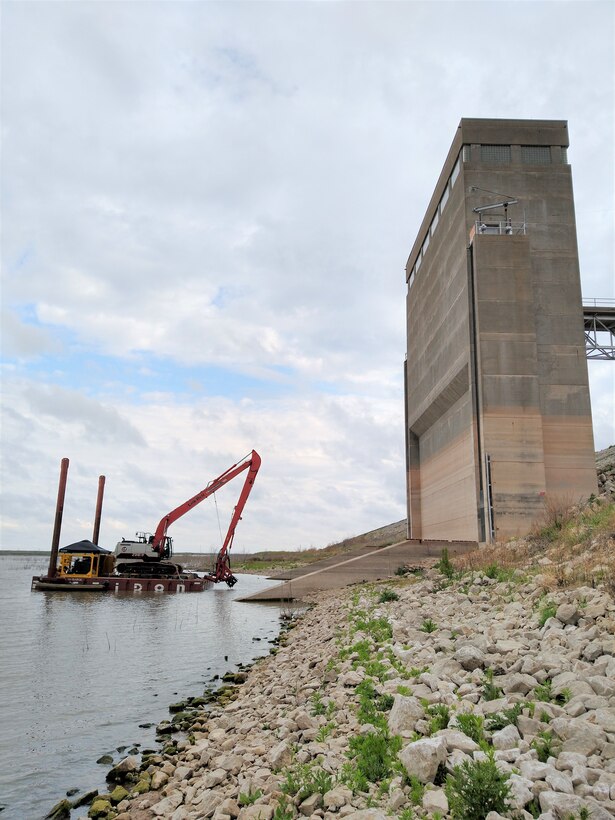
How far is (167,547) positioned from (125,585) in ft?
14.0

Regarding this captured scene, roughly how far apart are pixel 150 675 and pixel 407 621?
6960 mm

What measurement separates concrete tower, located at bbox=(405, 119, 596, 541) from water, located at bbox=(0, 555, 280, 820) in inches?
496

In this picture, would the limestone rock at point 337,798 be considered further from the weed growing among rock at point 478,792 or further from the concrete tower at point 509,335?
the concrete tower at point 509,335

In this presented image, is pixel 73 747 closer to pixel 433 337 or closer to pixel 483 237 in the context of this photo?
pixel 483 237

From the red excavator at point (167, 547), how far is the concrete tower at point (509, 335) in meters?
15.2

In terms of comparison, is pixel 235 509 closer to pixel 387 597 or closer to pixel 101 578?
pixel 101 578

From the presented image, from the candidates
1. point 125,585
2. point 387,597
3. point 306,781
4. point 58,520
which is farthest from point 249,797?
point 58,520

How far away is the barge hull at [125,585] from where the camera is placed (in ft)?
140

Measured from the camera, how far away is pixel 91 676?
15.2m

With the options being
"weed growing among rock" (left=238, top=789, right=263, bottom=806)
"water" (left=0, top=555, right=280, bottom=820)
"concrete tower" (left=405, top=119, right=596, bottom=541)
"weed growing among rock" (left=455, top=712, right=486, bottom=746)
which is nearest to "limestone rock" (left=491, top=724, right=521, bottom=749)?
"weed growing among rock" (left=455, top=712, right=486, bottom=746)

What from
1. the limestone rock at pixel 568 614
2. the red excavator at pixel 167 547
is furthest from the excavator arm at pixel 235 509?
the limestone rock at pixel 568 614

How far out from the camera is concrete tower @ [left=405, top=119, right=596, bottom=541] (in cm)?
2941

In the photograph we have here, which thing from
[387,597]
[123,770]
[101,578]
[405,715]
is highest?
[387,597]

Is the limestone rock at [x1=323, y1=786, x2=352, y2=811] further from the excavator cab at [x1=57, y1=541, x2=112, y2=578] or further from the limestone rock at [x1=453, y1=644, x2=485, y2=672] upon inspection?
the excavator cab at [x1=57, y1=541, x2=112, y2=578]
